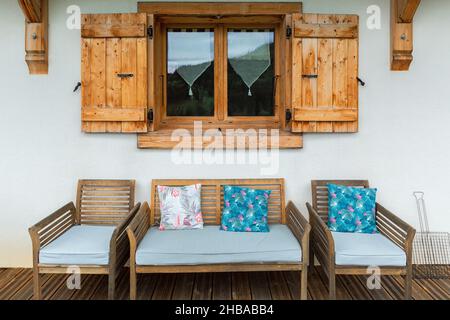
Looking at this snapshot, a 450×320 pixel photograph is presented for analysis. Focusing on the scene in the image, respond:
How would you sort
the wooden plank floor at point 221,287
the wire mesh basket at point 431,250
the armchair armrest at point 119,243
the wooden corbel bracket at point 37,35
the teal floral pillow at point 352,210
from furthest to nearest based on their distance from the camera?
1. the wire mesh basket at point 431,250
2. the wooden corbel bracket at point 37,35
3. the teal floral pillow at point 352,210
4. the wooden plank floor at point 221,287
5. the armchair armrest at point 119,243

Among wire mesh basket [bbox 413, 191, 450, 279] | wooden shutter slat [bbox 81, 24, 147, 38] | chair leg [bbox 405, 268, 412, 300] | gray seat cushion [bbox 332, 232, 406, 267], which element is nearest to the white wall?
wire mesh basket [bbox 413, 191, 450, 279]

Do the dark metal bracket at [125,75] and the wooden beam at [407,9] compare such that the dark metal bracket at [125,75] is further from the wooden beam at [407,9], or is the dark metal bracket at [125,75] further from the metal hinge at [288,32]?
the wooden beam at [407,9]

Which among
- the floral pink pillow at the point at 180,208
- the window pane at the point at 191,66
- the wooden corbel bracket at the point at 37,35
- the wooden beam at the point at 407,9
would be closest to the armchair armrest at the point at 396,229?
the floral pink pillow at the point at 180,208

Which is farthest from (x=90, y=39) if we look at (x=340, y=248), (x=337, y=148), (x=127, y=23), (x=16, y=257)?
(x=340, y=248)

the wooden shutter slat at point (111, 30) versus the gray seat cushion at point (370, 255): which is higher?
the wooden shutter slat at point (111, 30)

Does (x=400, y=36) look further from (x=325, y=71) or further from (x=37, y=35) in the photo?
(x=37, y=35)

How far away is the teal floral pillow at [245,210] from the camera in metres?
3.39

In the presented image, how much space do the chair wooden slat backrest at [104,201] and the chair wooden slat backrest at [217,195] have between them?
0.25 metres

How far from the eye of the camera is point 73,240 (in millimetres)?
3102

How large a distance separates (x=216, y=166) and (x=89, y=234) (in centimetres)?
131

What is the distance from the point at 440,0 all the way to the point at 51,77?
3804mm

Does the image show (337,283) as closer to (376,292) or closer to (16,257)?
(376,292)

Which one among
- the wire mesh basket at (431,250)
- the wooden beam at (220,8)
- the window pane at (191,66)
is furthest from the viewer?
the window pane at (191,66)

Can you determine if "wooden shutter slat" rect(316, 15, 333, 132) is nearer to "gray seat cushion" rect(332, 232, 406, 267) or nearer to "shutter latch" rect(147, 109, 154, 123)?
"gray seat cushion" rect(332, 232, 406, 267)
